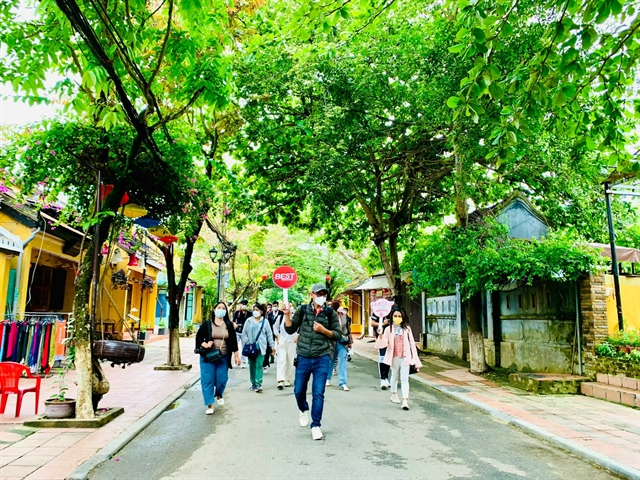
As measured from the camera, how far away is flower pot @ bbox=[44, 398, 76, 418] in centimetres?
690

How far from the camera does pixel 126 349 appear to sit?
23.6 ft

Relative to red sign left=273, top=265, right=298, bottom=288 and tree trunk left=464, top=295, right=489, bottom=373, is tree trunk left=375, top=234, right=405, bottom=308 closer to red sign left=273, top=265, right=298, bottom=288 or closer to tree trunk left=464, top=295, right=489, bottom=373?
tree trunk left=464, top=295, right=489, bottom=373

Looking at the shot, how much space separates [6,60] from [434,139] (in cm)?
1030

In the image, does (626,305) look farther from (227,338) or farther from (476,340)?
(227,338)

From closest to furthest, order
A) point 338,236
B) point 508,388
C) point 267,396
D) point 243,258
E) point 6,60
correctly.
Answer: point 6,60 < point 267,396 < point 508,388 < point 338,236 < point 243,258

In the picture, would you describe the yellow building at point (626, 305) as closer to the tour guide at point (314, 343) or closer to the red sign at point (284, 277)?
the tour guide at point (314, 343)

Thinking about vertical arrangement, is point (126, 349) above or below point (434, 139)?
below

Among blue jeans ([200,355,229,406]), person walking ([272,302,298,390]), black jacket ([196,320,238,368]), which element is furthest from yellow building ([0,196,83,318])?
blue jeans ([200,355,229,406])

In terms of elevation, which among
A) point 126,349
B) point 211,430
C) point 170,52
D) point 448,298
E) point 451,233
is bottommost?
point 211,430

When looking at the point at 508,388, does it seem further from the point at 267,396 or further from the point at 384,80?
the point at 384,80

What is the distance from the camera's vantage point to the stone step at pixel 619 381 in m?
9.11

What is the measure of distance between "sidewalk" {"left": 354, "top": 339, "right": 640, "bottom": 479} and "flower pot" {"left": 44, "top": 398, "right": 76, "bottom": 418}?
642 centimetres

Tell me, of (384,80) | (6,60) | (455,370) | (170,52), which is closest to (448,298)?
(455,370)

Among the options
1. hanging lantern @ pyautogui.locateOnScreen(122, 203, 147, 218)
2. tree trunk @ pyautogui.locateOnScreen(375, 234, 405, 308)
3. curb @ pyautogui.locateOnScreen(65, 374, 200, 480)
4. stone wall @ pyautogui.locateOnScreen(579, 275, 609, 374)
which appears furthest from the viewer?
tree trunk @ pyautogui.locateOnScreen(375, 234, 405, 308)
